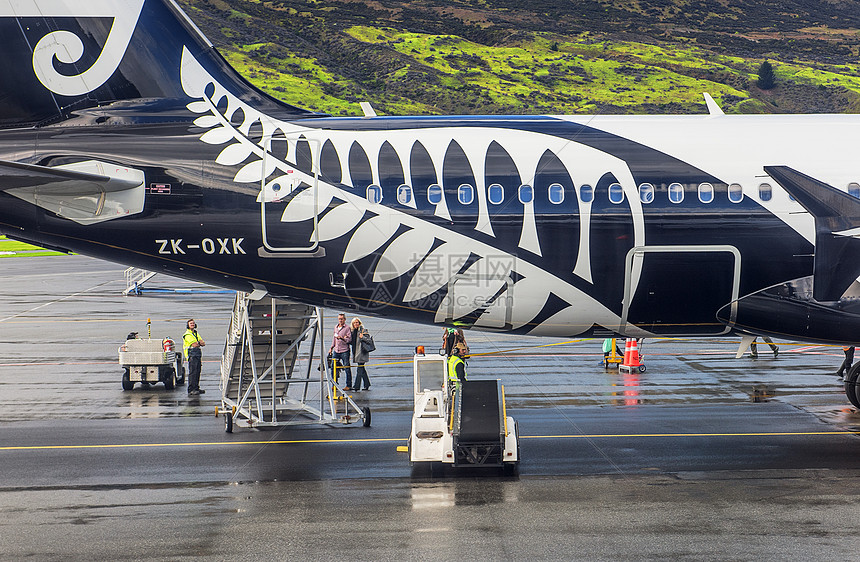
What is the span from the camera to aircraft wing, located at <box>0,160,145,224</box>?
1581cm

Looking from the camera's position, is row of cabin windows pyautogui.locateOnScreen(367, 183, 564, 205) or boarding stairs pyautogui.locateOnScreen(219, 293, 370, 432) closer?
row of cabin windows pyautogui.locateOnScreen(367, 183, 564, 205)

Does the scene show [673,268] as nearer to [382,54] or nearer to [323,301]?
[323,301]

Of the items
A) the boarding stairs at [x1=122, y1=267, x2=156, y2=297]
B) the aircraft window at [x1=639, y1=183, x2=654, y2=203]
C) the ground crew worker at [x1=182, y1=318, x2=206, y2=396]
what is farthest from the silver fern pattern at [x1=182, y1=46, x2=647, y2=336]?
the boarding stairs at [x1=122, y1=267, x2=156, y2=297]

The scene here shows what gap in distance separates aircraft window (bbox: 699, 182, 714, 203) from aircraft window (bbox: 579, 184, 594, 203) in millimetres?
2122

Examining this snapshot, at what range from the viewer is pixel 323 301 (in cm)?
1702

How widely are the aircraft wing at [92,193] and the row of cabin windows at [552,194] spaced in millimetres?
4567

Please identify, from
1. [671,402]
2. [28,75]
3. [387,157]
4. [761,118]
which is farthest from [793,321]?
[28,75]

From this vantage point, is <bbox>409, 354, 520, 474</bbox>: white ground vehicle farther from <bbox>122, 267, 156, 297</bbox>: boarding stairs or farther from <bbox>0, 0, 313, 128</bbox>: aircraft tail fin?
<bbox>122, 267, 156, 297</bbox>: boarding stairs

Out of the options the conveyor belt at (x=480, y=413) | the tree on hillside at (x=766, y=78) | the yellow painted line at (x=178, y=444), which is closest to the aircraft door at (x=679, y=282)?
the conveyor belt at (x=480, y=413)

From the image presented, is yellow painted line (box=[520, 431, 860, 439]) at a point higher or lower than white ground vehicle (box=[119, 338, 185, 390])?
lower

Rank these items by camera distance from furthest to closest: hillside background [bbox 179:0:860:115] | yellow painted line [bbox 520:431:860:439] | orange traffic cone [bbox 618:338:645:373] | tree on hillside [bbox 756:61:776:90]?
tree on hillside [bbox 756:61:776:90] < hillside background [bbox 179:0:860:115] < orange traffic cone [bbox 618:338:645:373] < yellow painted line [bbox 520:431:860:439]

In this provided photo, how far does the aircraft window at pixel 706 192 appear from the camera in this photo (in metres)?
16.2

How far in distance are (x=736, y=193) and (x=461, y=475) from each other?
7.64 m

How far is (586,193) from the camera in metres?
16.2
